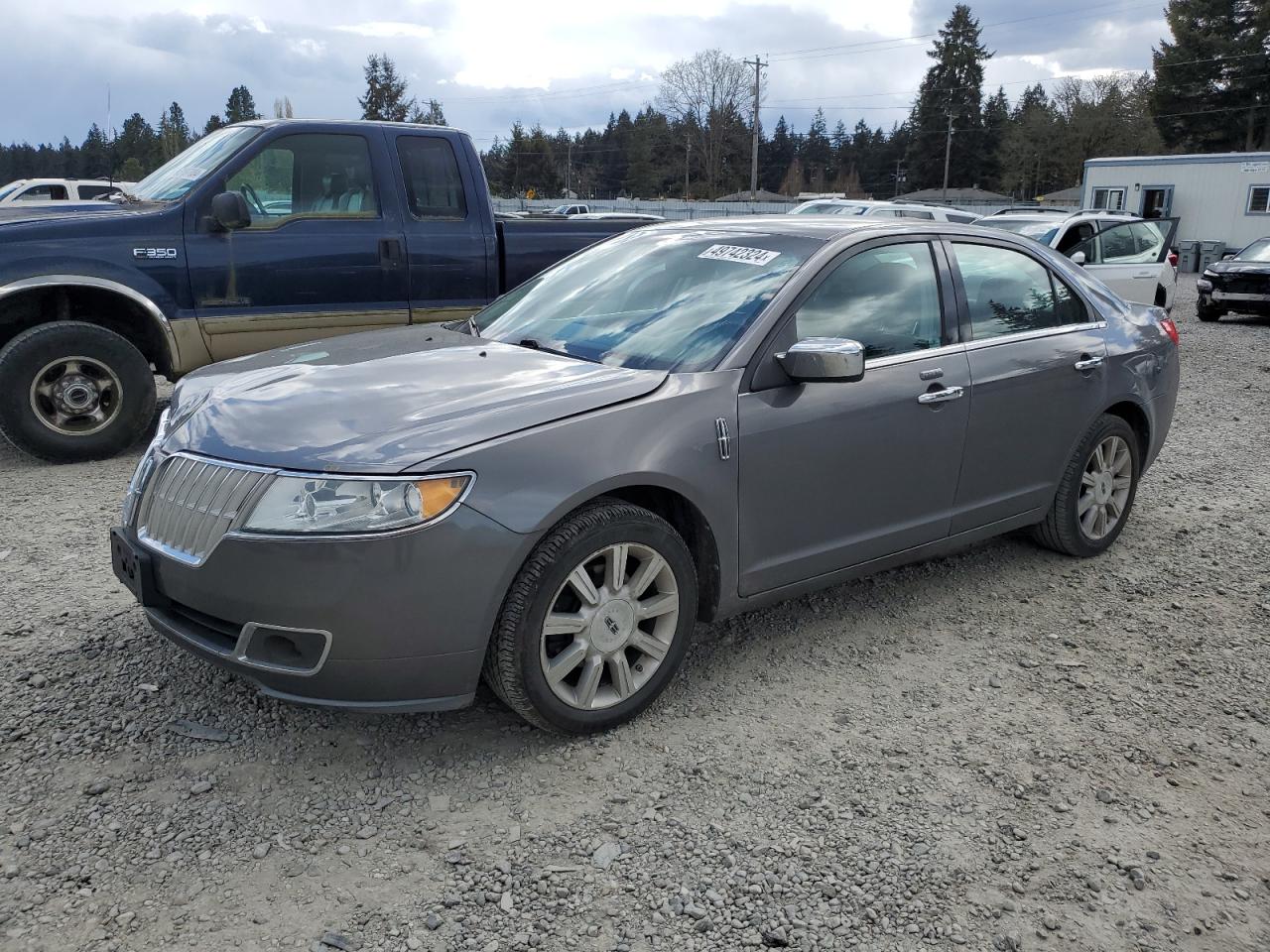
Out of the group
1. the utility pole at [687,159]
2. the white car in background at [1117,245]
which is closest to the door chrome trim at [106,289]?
the white car in background at [1117,245]

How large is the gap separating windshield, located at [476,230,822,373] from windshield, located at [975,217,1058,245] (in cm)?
909

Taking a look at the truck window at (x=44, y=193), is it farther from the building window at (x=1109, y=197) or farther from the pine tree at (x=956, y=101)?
the pine tree at (x=956, y=101)

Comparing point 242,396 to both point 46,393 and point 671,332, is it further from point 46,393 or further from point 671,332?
point 46,393

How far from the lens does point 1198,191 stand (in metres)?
34.2

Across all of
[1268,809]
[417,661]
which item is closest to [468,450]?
[417,661]

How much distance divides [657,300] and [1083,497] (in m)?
2.40

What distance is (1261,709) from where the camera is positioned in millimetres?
3670

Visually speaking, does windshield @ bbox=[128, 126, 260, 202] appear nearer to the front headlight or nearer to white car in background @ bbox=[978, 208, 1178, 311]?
the front headlight

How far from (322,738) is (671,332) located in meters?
A: 1.80

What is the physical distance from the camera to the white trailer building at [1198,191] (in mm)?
32781

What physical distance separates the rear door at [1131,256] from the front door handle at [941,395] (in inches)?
367

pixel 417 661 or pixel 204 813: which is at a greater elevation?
pixel 417 661

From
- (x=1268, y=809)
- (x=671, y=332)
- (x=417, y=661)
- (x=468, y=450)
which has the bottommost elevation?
(x=1268, y=809)

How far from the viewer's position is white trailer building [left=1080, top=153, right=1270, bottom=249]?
3278 cm
